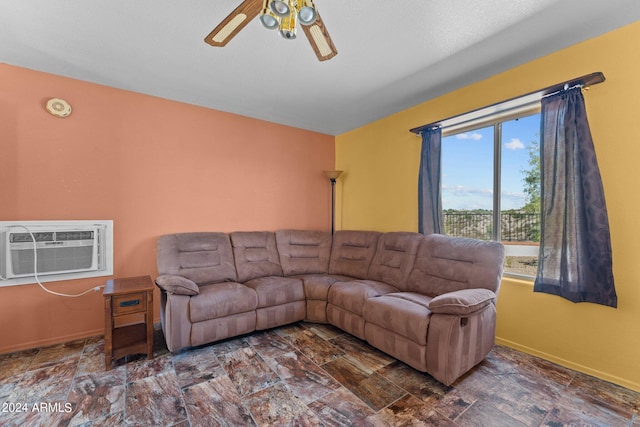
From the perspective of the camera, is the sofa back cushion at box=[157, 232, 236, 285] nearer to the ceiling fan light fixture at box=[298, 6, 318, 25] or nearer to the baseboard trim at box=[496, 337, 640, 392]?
the ceiling fan light fixture at box=[298, 6, 318, 25]

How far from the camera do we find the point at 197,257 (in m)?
2.86

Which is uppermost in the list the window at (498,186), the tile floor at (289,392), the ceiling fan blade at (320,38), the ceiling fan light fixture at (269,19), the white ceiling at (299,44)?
the white ceiling at (299,44)

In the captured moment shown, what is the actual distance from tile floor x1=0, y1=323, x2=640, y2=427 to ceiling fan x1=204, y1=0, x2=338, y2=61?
2243 millimetres

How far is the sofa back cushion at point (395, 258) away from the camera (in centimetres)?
276

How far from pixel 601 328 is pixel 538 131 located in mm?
1626

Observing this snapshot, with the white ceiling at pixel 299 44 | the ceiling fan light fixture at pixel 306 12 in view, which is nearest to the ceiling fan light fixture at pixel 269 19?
the ceiling fan light fixture at pixel 306 12

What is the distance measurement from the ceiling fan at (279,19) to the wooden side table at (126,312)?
1964mm

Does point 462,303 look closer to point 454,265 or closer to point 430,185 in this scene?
point 454,265

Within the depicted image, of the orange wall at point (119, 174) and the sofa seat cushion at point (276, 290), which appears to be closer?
the orange wall at point (119, 174)

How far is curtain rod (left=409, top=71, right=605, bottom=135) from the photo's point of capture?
1.92m

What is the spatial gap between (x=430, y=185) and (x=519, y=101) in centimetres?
104

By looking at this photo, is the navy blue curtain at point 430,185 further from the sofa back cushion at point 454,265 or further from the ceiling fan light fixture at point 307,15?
the ceiling fan light fixture at point 307,15

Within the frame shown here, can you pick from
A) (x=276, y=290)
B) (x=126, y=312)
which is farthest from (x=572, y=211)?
(x=126, y=312)

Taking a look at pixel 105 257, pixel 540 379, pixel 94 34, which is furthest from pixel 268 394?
pixel 94 34
